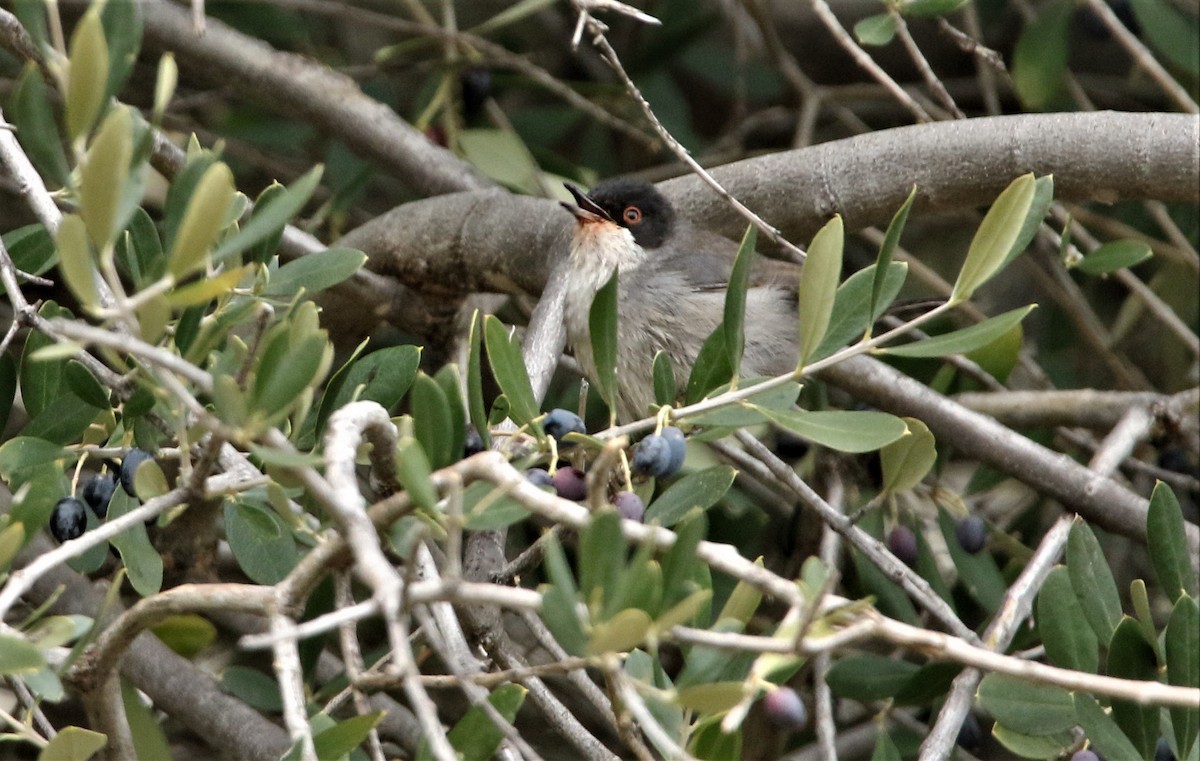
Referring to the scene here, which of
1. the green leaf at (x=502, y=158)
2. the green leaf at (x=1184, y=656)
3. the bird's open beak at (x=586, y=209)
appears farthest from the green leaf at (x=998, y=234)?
the green leaf at (x=502, y=158)

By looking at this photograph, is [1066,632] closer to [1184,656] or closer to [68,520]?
[1184,656]

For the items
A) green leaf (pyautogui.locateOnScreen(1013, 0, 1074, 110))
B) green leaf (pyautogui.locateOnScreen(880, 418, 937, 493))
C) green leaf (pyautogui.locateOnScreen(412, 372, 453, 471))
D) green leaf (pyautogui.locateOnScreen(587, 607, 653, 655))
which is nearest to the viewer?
green leaf (pyautogui.locateOnScreen(587, 607, 653, 655))

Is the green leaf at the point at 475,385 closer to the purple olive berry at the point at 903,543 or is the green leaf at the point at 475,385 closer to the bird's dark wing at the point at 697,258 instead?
the purple olive berry at the point at 903,543

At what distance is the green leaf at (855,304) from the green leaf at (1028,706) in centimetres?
73

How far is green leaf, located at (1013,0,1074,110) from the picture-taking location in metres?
4.66

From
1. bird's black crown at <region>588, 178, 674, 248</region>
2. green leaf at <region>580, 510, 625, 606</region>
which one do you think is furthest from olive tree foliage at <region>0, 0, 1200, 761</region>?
bird's black crown at <region>588, 178, 674, 248</region>

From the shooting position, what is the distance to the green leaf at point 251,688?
11.1 ft

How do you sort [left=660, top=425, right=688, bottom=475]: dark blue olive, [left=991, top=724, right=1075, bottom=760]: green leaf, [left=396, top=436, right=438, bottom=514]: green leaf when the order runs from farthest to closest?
[left=991, top=724, right=1075, bottom=760]: green leaf
[left=660, top=425, right=688, bottom=475]: dark blue olive
[left=396, top=436, right=438, bottom=514]: green leaf

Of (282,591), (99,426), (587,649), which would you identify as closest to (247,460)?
(99,426)

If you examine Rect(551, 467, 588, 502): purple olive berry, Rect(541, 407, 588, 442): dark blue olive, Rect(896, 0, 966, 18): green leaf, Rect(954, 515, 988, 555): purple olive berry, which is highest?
Rect(896, 0, 966, 18): green leaf

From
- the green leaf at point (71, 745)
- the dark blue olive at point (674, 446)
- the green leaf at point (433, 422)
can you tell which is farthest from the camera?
the dark blue olive at point (674, 446)

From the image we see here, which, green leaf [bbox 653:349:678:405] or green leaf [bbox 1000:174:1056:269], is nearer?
green leaf [bbox 1000:174:1056:269]

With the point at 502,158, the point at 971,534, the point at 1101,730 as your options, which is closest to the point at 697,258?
the point at 502,158

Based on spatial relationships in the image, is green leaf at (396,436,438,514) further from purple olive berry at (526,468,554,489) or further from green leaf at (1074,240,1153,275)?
green leaf at (1074,240,1153,275)
